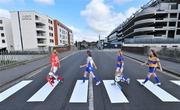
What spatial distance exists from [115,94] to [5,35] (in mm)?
62148

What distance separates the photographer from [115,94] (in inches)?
213

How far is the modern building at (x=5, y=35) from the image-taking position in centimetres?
5372

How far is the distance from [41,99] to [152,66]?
510 centimetres

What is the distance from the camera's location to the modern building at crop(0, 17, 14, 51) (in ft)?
176

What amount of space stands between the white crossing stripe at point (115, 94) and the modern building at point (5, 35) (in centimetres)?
5863

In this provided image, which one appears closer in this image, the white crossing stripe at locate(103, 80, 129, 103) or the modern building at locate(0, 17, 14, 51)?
the white crossing stripe at locate(103, 80, 129, 103)

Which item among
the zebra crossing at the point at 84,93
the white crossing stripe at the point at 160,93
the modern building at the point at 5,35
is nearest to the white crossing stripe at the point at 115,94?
the zebra crossing at the point at 84,93

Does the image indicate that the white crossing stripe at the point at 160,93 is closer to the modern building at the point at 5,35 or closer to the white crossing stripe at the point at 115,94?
the white crossing stripe at the point at 115,94

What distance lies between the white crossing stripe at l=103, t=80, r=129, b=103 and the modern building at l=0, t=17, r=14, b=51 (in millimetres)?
58629

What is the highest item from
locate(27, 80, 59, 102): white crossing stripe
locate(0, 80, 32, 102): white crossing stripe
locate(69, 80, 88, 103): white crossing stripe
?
locate(69, 80, 88, 103): white crossing stripe

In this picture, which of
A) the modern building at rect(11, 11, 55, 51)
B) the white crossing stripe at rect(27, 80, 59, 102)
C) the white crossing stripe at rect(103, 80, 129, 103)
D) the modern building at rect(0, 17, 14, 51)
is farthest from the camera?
the modern building at rect(0, 17, 14, 51)

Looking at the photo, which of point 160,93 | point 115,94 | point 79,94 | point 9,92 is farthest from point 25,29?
point 160,93

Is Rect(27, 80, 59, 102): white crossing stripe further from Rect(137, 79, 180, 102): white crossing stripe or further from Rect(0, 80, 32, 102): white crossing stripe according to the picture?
Rect(137, 79, 180, 102): white crossing stripe

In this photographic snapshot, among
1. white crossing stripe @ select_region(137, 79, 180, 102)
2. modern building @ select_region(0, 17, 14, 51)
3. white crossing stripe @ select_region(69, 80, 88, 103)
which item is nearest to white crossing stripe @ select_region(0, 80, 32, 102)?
white crossing stripe @ select_region(69, 80, 88, 103)
